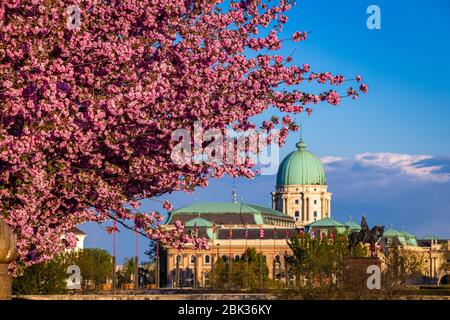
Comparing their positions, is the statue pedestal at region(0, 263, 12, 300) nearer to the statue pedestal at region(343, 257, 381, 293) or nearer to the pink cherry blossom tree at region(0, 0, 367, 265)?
the pink cherry blossom tree at region(0, 0, 367, 265)

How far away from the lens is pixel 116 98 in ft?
79.6

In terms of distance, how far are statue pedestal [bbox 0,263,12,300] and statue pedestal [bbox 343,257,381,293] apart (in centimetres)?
3212

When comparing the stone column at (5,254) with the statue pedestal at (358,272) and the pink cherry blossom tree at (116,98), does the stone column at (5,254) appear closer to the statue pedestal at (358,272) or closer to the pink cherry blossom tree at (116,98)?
the pink cherry blossom tree at (116,98)

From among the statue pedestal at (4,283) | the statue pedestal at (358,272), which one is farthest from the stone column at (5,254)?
the statue pedestal at (358,272)

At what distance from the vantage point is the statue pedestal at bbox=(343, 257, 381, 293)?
57.2 m

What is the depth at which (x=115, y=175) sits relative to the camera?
26.6 meters

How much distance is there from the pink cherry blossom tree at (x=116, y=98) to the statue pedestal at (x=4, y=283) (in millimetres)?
2238

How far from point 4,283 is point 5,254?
88 cm

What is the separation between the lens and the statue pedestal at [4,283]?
2214 centimetres

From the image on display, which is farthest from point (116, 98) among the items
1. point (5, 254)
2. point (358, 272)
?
point (358, 272)

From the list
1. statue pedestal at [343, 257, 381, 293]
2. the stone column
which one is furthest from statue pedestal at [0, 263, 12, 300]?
statue pedestal at [343, 257, 381, 293]
